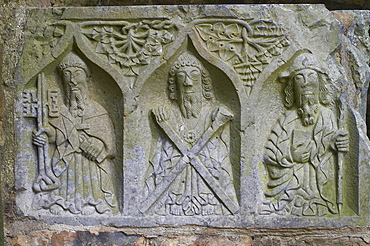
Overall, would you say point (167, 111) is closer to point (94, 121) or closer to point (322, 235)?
point (94, 121)

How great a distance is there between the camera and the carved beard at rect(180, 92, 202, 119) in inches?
167

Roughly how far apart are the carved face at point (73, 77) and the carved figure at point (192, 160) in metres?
0.76

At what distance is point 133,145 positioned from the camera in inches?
166

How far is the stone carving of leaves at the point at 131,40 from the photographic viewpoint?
4.13 meters

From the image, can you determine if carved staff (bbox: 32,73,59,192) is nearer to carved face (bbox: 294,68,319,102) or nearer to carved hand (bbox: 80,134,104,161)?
carved hand (bbox: 80,134,104,161)

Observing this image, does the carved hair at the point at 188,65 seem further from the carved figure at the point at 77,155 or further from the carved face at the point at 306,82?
the carved face at the point at 306,82

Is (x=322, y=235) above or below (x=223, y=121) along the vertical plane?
below

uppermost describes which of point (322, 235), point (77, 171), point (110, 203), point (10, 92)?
point (10, 92)

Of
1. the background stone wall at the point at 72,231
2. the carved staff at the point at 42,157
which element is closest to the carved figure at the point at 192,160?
the background stone wall at the point at 72,231

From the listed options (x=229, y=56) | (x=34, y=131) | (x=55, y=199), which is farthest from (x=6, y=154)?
(x=229, y=56)

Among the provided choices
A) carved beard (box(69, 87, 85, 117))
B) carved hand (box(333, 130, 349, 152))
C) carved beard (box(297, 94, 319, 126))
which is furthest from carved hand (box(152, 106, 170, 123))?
carved hand (box(333, 130, 349, 152))

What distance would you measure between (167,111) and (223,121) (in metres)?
0.53

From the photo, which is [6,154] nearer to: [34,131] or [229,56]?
[34,131]

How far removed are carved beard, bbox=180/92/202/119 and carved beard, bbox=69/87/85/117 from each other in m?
0.93
